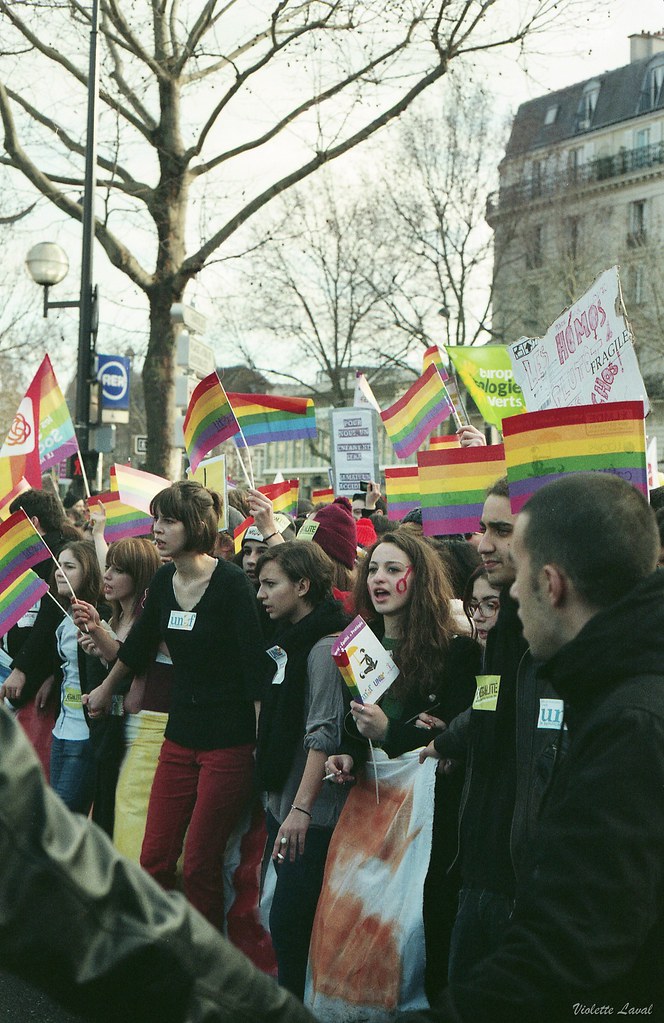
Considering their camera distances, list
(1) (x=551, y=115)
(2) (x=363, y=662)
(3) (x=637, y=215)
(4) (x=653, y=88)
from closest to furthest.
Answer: (2) (x=363, y=662) < (3) (x=637, y=215) < (4) (x=653, y=88) < (1) (x=551, y=115)

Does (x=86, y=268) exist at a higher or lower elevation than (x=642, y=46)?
lower

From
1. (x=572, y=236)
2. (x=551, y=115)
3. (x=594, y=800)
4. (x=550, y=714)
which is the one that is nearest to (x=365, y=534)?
(x=550, y=714)

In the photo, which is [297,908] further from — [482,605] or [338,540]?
[338,540]

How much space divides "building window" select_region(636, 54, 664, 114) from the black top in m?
50.1

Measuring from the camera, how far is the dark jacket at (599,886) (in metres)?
1.77

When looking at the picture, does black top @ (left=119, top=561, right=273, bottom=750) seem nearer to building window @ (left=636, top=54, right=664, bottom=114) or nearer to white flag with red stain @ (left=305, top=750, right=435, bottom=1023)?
white flag with red stain @ (left=305, top=750, right=435, bottom=1023)

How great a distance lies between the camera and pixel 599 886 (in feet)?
5.91

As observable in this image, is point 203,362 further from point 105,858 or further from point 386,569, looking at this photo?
point 105,858

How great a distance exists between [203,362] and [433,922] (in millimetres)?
8418

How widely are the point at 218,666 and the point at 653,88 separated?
168ft

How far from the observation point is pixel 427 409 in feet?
26.0

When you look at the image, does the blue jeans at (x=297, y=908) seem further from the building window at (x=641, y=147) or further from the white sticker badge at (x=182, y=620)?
the building window at (x=641, y=147)

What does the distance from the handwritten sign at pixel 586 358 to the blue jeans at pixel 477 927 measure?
1793 millimetres

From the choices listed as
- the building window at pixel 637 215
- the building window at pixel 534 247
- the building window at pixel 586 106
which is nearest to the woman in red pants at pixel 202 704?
the building window at pixel 534 247
